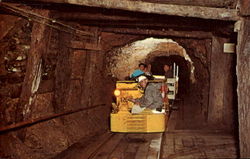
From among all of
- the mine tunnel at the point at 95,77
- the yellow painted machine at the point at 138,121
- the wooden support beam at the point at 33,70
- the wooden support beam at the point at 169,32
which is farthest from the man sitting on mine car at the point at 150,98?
the wooden support beam at the point at 33,70

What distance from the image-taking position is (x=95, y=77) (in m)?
9.23

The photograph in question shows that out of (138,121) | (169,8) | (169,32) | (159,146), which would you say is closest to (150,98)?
(138,121)

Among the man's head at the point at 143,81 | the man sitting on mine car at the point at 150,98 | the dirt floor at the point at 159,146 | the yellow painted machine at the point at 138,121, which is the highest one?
the man's head at the point at 143,81

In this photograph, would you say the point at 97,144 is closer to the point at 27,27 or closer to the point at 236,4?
the point at 27,27

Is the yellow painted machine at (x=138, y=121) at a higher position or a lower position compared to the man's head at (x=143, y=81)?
lower

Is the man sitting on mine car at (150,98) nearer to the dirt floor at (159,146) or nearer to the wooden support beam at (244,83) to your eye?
the dirt floor at (159,146)

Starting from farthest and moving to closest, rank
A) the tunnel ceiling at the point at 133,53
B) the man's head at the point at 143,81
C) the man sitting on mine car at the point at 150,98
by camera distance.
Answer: the tunnel ceiling at the point at 133,53
the man's head at the point at 143,81
the man sitting on mine car at the point at 150,98

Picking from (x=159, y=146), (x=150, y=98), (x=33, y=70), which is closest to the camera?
(x=33, y=70)

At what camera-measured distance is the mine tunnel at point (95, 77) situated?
4.62 meters

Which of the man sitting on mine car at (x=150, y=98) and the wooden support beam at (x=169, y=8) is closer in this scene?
the wooden support beam at (x=169, y=8)

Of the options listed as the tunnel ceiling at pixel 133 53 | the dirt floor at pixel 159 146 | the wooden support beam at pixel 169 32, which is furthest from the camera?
the tunnel ceiling at pixel 133 53

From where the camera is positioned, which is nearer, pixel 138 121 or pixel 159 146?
pixel 159 146

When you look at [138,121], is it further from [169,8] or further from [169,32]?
[169,8]

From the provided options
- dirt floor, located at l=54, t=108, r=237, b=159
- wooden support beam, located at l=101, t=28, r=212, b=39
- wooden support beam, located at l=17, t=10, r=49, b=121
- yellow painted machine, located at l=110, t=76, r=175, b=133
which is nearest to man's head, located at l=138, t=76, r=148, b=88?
Result: yellow painted machine, located at l=110, t=76, r=175, b=133
